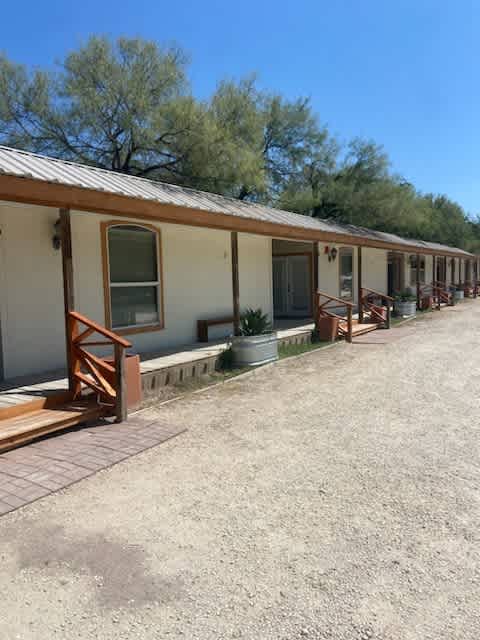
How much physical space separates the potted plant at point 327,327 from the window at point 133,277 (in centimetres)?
424

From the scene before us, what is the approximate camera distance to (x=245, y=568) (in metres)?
2.59

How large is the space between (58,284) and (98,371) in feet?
5.85

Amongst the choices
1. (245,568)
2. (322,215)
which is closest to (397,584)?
(245,568)

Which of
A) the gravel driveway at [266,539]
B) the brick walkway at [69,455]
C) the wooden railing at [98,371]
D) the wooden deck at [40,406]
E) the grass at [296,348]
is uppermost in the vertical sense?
the wooden railing at [98,371]

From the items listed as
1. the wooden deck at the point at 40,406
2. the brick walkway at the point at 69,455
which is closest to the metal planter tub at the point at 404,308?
the wooden deck at the point at 40,406

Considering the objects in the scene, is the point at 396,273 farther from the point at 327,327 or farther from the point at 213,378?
the point at 213,378

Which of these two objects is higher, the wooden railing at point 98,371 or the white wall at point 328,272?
the white wall at point 328,272

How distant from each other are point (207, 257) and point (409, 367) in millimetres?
4193

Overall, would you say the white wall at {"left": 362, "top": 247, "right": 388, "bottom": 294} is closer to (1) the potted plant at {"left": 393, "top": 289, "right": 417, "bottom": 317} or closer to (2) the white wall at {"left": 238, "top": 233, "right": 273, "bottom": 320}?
(1) the potted plant at {"left": 393, "top": 289, "right": 417, "bottom": 317}

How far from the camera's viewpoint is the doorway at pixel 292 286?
565 inches

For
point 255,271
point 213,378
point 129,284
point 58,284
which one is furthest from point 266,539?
point 255,271

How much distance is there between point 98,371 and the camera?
5492 mm

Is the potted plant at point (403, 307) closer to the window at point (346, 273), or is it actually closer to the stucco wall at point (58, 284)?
the window at point (346, 273)

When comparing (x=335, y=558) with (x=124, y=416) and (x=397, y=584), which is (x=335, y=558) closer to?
(x=397, y=584)
